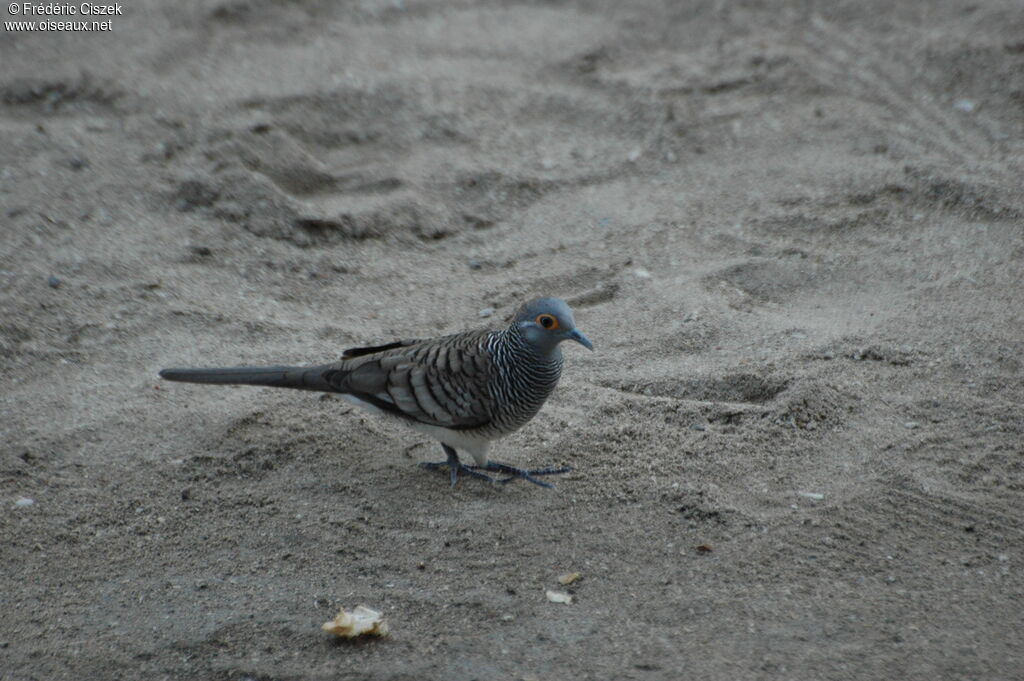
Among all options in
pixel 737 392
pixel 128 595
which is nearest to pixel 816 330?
pixel 737 392

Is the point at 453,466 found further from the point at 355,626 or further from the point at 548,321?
the point at 355,626

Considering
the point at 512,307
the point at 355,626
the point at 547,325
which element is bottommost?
the point at 355,626

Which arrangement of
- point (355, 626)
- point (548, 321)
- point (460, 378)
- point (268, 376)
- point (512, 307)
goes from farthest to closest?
point (512, 307)
point (268, 376)
point (460, 378)
point (548, 321)
point (355, 626)

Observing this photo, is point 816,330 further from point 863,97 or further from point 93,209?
point 93,209

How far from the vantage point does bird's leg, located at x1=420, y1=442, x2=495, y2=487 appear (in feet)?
13.4

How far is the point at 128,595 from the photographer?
351 centimetres

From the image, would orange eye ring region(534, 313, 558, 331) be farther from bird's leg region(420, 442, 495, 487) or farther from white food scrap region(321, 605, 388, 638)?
white food scrap region(321, 605, 388, 638)

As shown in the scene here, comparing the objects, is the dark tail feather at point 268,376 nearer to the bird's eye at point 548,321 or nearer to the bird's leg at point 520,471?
the bird's leg at point 520,471

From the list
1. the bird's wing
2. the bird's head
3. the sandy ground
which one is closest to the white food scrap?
the sandy ground

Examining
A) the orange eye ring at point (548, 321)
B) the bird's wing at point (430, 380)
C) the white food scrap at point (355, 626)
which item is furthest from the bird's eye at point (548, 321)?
the white food scrap at point (355, 626)

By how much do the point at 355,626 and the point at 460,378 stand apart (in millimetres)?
1041

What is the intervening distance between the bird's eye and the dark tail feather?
0.85m

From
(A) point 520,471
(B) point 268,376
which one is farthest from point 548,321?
(B) point 268,376

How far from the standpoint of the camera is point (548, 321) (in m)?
3.80
